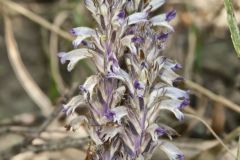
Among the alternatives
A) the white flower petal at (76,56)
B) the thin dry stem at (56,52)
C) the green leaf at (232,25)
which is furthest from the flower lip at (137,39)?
the thin dry stem at (56,52)

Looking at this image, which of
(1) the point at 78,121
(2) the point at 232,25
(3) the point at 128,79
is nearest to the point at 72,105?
(1) the point at 78,121

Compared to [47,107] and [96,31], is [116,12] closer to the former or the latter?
[96,31]

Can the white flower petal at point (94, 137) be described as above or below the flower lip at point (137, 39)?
below

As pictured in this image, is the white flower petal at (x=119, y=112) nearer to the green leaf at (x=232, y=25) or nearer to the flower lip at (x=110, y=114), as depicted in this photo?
the flower lip at (x=110, y=114)

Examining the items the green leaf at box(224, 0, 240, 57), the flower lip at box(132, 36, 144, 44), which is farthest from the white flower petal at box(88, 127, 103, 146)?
the green leaf at box(224, 0, 240, 57)

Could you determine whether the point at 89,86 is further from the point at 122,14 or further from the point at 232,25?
the point at 232,25

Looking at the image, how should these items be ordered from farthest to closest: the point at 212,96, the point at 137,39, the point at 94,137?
the point at 212,96
the point at 94,137
the point at 137,39
